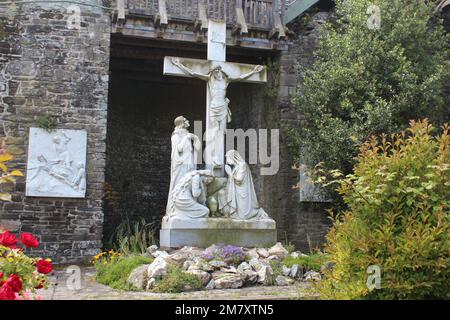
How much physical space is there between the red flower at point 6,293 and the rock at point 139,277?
3.25 meters

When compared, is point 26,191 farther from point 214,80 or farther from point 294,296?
point 294,296

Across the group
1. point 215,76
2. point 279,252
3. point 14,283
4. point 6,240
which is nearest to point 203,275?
point 279,252

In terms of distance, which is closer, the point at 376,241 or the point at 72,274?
the point at 376,241

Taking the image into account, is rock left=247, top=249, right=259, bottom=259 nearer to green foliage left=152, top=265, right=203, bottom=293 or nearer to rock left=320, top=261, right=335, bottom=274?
rock left=320, top=261, right=335, bottom=274

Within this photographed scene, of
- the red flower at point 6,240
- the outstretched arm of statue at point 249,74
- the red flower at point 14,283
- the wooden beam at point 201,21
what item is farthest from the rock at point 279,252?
the wooden beam at point 201,21

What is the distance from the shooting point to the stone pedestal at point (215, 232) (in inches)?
313

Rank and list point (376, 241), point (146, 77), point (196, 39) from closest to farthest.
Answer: point (376, 241), point (196, 39), point (146, 77)

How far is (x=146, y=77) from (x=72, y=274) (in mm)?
6760

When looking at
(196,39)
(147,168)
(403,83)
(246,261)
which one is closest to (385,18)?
(403,83)

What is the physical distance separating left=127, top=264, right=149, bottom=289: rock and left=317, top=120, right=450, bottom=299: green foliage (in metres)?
2.51

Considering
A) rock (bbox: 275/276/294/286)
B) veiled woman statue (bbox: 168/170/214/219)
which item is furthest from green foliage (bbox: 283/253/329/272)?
veiled woman statue (bbox: 168/170/214/219)

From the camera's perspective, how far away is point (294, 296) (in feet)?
18.5

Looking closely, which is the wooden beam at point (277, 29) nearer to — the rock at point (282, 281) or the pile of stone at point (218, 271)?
the pile of stone at point (218, 271)

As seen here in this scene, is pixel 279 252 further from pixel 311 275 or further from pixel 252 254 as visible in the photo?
pixel 311 275
